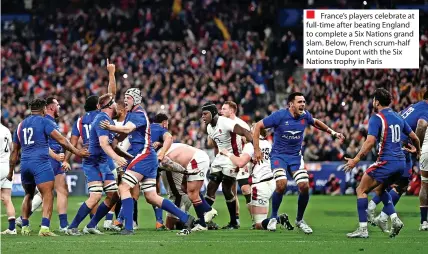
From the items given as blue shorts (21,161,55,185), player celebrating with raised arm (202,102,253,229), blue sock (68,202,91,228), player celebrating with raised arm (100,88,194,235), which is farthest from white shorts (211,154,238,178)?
blue shorts (21,161,55,185)

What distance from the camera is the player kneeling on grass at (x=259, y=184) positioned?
52.7 feet

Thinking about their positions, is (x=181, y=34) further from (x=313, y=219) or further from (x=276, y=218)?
(x=276, y=218)

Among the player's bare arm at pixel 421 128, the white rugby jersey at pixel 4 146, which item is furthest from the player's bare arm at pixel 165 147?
the player's bare arm at pixel 421 128

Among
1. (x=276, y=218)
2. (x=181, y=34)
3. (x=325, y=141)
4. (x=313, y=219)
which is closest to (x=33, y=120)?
(x=276, y=218)

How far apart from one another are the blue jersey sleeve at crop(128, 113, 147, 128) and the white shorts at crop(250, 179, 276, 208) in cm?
300

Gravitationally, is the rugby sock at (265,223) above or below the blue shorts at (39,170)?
below

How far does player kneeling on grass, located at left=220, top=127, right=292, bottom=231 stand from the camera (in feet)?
52.7

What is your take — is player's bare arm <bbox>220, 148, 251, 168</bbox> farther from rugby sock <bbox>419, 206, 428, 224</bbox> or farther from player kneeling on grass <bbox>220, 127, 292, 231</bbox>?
rugby sock <bbox>419, 206, 428, 224</bbox>

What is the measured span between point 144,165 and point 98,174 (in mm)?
1243

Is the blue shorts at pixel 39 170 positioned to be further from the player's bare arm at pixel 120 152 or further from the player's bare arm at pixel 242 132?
the player's bare arm at pixel 242 132

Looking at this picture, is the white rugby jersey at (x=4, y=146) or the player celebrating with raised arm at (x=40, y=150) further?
the white rugby jersey at (x=4, y=146)

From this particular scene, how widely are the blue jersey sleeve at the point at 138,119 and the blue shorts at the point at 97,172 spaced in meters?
1.30

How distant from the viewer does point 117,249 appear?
39.2 ft

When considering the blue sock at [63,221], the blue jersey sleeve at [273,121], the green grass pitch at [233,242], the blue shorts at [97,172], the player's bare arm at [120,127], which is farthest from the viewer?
the blue jersey sleeve at [273,121]
